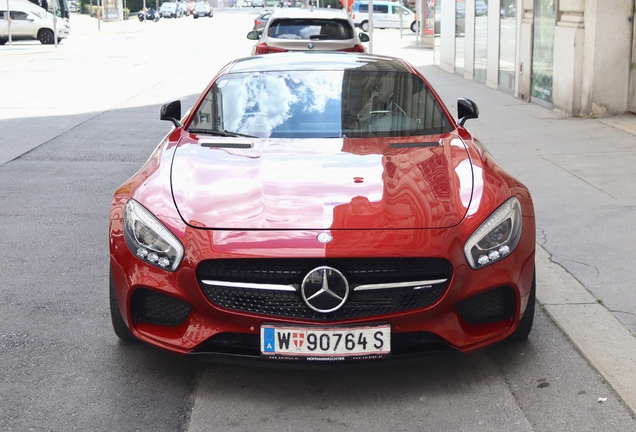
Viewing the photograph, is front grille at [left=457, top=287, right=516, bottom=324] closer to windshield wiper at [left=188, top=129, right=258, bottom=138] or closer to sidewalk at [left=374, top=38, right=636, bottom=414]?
sidewalk at [left=374, top=38, right=636, bottom=414]

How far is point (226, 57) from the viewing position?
97.9ft

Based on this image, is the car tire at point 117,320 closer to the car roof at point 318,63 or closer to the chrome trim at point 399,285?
the chrome trim at point 399,285

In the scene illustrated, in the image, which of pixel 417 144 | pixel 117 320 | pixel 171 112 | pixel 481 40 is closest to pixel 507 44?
pixel 481 40

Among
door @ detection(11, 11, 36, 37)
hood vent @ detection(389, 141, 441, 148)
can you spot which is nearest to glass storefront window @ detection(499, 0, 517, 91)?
hood vent @ detection(389, 141, 441, 148)

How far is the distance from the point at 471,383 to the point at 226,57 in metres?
26.6

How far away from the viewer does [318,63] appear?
6.05m

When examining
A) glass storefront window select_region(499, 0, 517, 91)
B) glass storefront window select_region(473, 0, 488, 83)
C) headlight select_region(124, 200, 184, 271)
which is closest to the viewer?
headlight select_region(124, 200, 184, 271)

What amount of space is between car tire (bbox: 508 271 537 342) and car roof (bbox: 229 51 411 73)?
82.5 inches

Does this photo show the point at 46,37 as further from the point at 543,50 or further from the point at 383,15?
the point at 543,50

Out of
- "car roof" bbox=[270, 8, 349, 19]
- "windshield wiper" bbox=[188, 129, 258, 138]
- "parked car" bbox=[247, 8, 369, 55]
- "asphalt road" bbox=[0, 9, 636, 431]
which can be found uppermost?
"car roof" bbox=[270, 8, 349, 19]

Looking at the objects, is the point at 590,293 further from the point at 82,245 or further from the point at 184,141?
Result: the point at 82,245

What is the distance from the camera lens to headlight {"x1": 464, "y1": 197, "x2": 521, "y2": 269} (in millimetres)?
3986

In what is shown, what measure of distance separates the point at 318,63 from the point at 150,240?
2383mm

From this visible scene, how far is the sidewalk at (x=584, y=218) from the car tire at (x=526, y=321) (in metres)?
0.28
